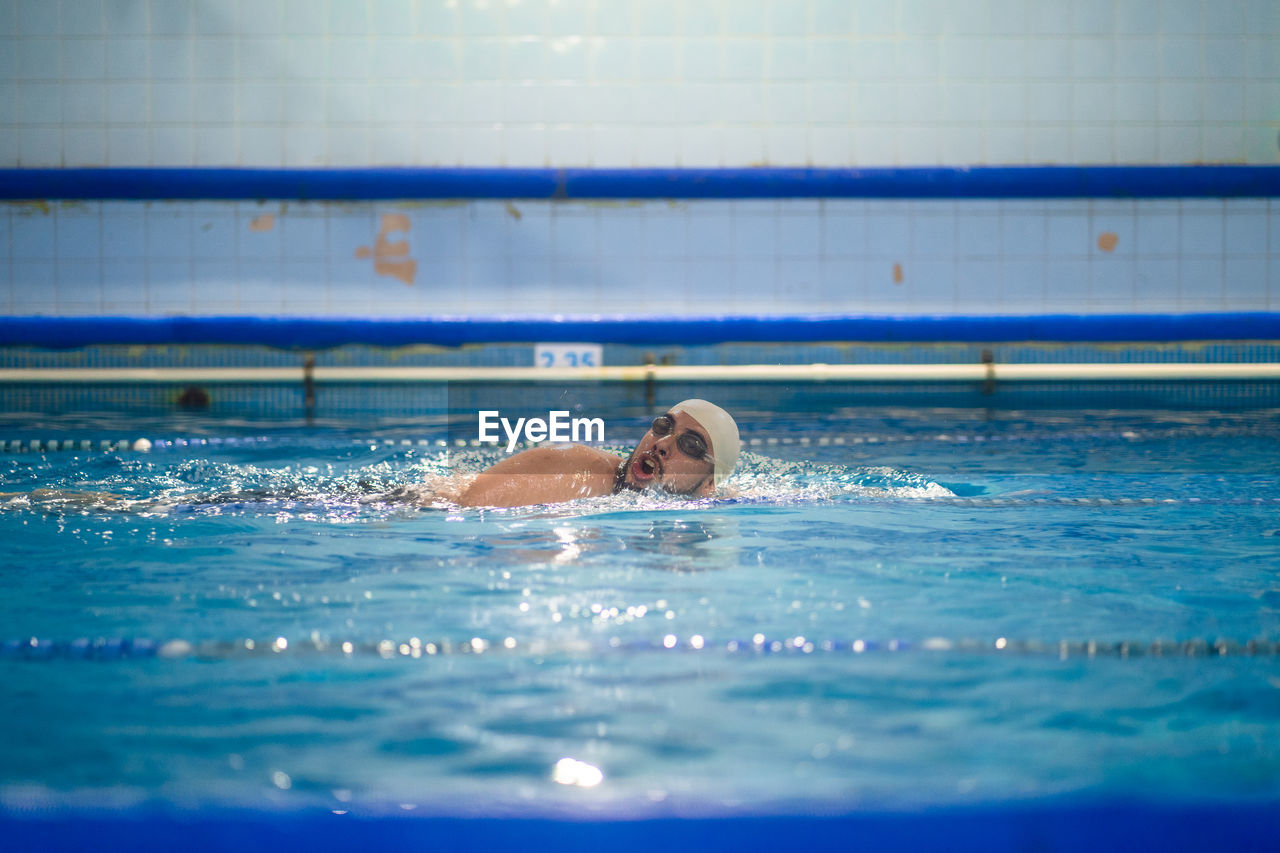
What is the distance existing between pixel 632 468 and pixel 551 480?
271mm

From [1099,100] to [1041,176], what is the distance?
611 millimetres

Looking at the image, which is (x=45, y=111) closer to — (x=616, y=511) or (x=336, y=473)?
(x=336, y=473)

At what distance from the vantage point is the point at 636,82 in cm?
691

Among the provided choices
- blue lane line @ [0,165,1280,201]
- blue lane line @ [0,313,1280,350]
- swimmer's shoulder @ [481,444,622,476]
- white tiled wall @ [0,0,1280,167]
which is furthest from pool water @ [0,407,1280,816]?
white tiled wall @ [0,0,1280,167]

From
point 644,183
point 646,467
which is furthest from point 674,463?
point 644,183

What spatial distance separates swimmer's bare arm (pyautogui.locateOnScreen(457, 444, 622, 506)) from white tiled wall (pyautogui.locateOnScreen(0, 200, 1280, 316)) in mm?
3605

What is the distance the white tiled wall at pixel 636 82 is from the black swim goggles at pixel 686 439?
4059 mm

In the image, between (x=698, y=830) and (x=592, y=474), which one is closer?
(x=698, y=830)

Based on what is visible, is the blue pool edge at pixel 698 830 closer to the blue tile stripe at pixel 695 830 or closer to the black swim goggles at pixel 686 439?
the blue tile stripe at pixel 695 830

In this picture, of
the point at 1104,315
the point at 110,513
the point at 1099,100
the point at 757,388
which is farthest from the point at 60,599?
the point at 1099,100

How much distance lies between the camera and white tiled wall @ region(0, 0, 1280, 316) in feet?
22.5

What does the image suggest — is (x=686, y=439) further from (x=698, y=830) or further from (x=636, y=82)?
(x=636, y=82)

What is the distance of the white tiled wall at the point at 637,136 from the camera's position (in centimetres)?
685

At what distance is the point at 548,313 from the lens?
700 cm
